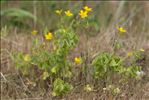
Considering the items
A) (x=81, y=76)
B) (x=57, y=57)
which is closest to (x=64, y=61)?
(x=57, y=57)

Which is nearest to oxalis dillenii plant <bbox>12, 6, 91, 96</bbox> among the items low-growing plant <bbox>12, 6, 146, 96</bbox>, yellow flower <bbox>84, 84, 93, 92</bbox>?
low-growing plant <bbox>12, 6, 146, 96</bbox>

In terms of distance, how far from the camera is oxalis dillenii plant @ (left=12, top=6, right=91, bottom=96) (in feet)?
10.7

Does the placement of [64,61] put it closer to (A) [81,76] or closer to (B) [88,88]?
(A) [81,76]

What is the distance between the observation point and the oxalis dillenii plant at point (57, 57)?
129 inches

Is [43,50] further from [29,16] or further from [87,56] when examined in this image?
[29,16]

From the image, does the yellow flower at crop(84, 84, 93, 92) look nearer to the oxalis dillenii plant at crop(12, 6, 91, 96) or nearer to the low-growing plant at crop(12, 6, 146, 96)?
the low-growing plant at crop(12, 6, 146, 96)

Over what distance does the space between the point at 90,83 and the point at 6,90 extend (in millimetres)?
687

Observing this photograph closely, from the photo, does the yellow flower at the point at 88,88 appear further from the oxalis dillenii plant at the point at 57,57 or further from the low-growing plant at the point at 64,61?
the oxalis dillenii plant at the point at 57,57

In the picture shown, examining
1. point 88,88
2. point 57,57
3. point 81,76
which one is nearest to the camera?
point 88,88

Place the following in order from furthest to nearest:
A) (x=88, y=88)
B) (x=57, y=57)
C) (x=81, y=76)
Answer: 1. (x=81, y=76)
2. (x=57, y=57)
3. (x=88, y=88)

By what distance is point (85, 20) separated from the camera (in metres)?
3.33

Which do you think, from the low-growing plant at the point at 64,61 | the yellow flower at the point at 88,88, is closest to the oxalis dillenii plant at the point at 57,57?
the low-growing plant at the point at 64,61

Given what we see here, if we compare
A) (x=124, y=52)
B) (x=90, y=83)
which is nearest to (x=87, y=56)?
(x=90, y=83)

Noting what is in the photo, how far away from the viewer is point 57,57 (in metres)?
3.39
